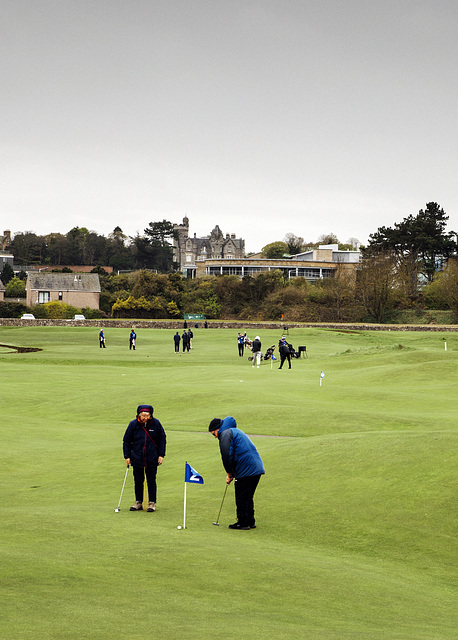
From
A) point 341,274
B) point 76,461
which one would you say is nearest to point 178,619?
point 76,461

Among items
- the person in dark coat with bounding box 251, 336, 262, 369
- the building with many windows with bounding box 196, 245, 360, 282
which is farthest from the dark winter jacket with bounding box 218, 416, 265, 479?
the building with many windows with bounding box 196, 245, 360, 282

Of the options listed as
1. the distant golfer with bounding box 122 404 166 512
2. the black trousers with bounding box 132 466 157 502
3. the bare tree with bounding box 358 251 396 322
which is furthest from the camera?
the bare tree with bounding box 358 251 396 322

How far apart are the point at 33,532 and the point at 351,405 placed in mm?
18955

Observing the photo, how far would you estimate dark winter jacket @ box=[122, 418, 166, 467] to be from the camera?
1282cm

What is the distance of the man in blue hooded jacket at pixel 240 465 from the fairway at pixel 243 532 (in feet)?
1.34

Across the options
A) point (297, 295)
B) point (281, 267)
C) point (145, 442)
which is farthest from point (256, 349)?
point (281, 267)

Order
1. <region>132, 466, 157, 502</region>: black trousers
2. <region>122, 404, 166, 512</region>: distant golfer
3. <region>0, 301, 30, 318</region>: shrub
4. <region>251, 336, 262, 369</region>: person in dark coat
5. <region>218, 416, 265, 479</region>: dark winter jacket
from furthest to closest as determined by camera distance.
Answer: <region>0, 301, 30, 318</region>: shrub, <region>251, 336, 262, 369</region>: person in dark coat, <region>132, 466, 157, 502</region>: black trousers, <region>122, 404, 166, 512</region>: distant golfer, <region>218, 416, 265, 479</region>: dark winter jacket

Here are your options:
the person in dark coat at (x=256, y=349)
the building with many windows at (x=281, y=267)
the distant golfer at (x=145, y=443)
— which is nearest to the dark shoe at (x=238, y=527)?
the distant golfer at (x=145, y=443)

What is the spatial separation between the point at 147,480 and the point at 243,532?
229 centimetres

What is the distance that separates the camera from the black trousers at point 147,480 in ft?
42.6

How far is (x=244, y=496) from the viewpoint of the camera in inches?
469

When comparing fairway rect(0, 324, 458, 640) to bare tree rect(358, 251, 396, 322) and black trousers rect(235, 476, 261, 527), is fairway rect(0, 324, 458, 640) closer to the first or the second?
black trousers rect(235, 476, 261, 527)

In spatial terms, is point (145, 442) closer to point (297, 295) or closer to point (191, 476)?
point (191, 476)

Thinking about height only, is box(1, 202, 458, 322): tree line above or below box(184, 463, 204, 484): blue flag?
above
